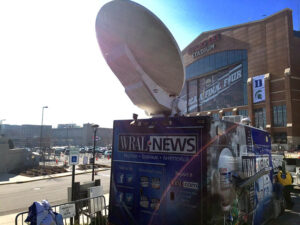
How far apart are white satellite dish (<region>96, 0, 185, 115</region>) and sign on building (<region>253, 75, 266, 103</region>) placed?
4690 centimetres

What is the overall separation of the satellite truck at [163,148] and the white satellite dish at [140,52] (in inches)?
0.7

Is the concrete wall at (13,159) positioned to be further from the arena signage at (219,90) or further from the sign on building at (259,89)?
the arena signage at (219,90)

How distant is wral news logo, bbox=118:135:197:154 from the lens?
422 centimetres

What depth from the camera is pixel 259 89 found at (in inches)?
1875

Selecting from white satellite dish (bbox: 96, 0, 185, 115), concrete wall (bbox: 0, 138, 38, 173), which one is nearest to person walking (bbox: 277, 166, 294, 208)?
white satellite dish (bbox: 96, 0, 185, 115)

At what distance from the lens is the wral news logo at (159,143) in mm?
4223

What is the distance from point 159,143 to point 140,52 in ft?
6.43

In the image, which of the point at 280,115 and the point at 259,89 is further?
the point at 259,89

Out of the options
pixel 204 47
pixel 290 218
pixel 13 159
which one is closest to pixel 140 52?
pixel 290 218

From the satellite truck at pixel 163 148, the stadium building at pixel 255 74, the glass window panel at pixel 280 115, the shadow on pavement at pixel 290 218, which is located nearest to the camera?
the satellite truck at pixel 163 148

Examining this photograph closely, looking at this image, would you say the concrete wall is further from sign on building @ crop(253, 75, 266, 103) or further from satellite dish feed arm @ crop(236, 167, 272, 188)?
sign on building @ crop(253, 75, 266, 103)

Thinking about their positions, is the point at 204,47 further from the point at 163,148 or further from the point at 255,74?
the point at 163,148

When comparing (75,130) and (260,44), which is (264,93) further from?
(75,130)

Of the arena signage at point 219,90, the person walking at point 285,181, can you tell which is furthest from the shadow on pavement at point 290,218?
the arena signage at point 219,90
